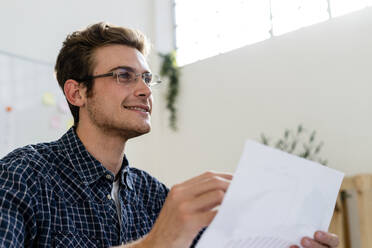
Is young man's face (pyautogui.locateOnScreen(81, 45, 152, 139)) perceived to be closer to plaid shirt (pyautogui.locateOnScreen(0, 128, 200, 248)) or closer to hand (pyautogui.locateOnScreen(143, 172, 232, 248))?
plaid shirt (pyautogui.locateOnScreen(0, 128, 200, 248))

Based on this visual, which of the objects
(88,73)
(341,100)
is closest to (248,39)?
(341,100)

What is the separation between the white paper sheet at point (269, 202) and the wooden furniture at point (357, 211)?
1.76m

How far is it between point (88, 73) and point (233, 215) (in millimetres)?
971

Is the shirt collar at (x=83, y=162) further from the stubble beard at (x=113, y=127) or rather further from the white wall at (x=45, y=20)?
the white wall at (x=45, y=20)

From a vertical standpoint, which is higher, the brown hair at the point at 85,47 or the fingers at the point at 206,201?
the brown hair at the point at 85,47

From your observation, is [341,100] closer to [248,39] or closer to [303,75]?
[303,75]

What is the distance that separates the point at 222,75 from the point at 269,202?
295 cm

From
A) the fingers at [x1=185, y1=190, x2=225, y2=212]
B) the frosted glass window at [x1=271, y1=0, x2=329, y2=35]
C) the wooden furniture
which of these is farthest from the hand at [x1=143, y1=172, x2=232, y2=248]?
the frosted glass window at [x1=271, y1=0, x2=329, y2=35]

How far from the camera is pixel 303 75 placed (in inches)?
126

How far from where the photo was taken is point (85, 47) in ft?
5.16

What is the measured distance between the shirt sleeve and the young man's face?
0.40 meters

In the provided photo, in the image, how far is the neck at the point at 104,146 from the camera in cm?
139

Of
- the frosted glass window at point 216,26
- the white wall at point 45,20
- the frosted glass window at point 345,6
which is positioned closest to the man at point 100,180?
the white wall at point 45,20

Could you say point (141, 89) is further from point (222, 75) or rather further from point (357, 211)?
point (222, 75)
